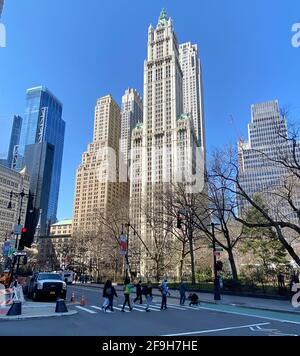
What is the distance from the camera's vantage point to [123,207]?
54.1 metres

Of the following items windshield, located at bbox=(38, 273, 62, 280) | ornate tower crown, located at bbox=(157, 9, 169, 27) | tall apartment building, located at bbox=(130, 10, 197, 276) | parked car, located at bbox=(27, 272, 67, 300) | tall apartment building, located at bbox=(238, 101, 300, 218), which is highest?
ornate tower crown, located at bbox=(157, 9, 169, 27)

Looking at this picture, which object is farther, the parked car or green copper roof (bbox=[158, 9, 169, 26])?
green copper roof (bbox=[158, 9, 169, 26])

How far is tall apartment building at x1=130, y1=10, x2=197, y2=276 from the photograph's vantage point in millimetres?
81375

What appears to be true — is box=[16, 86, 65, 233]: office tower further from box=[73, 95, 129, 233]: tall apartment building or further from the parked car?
the parked car

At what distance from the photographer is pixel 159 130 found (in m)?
128

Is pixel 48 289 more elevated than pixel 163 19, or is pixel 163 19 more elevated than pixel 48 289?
pixel 163 19

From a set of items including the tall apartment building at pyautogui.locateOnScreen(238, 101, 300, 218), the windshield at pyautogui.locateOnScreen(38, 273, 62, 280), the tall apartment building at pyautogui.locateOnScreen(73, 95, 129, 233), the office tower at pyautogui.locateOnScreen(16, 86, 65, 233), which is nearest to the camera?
the windshield at pyautogui.locateOnScreen(38, 273, 62, 280)

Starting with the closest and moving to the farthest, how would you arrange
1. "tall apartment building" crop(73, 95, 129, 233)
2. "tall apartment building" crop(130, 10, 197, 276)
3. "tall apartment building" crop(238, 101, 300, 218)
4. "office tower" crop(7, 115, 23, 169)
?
"tall apartment building" crop(238, 101, 300, 218)
"office tower" crop(7, 115, 23, 169)
"tall apartment building" crop(73, 95, 129, 233)
"tall apartment building" crop(130, 10, 197, 276)

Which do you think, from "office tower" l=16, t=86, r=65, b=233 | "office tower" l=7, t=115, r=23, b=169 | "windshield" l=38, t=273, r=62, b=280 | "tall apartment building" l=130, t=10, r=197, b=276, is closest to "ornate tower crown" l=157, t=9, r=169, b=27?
"tall apartment building" l=130, t=10, r=197, b=276

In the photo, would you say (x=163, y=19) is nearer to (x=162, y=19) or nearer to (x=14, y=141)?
(x=162, y=19)

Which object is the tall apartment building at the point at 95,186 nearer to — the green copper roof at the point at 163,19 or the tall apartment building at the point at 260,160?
the tall apartment building at the point at 260,160

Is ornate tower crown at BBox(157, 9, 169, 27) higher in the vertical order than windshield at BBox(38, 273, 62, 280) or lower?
higher

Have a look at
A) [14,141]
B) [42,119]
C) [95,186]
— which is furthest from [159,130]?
[14,141]

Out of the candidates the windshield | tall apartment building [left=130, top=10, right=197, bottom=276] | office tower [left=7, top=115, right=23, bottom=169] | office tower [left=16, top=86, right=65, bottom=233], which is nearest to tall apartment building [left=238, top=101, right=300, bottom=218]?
tall apartment building [left=130, top=10, right=197, bottom=276]
